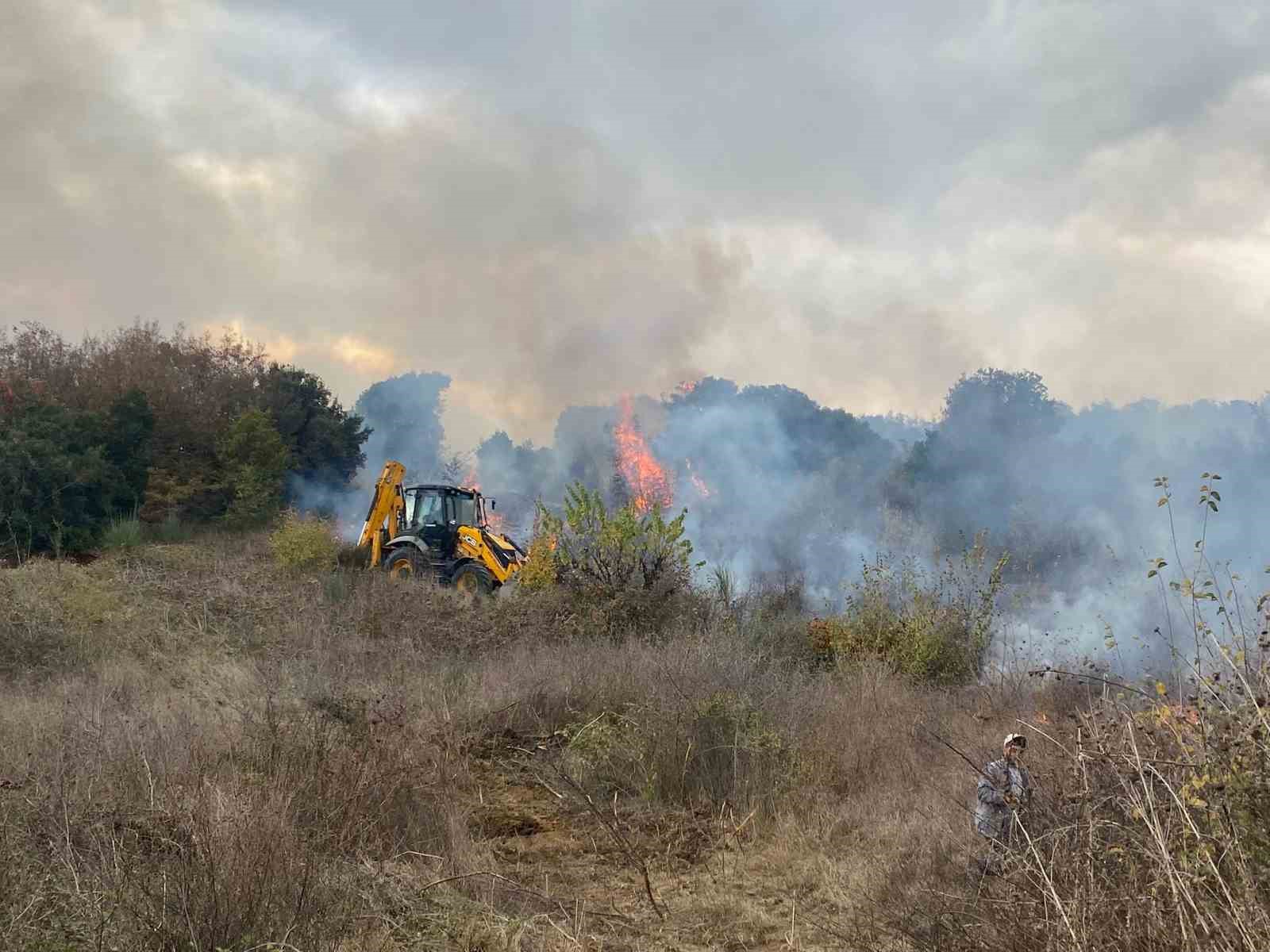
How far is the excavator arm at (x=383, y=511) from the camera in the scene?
2162 cm

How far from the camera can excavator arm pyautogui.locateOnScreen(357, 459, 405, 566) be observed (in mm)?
21625

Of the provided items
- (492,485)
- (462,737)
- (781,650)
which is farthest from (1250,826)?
(492,485)

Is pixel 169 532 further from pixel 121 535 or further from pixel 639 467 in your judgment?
pixel 639 467

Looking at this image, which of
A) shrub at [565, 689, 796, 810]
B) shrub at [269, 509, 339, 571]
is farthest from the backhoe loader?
shrub at [565, 689, 796, 810]

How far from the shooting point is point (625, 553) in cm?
1570

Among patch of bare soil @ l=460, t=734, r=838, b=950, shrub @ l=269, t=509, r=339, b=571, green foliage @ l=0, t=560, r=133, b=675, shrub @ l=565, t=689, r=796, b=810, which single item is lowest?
patch of bare soil @ l=460, t=734, r=838, b=950

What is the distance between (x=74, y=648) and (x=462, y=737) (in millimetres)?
7006

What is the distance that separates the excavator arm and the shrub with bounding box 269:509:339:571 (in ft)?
2.78

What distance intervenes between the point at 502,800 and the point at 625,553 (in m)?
8.16

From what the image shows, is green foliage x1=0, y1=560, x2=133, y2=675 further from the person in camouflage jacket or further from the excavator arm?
the person in camouflage jacket

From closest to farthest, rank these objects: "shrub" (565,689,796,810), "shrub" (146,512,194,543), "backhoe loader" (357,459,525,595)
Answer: "shrub" (565,689,796,810) < "backhoe loader" (357,459,525,595) < "shrub" (146,512,194,543)

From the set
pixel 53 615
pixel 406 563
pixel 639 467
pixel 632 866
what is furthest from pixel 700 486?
pixel 632 866

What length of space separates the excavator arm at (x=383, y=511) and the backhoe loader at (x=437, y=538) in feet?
0.06

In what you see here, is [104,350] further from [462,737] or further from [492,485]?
[462,737]
